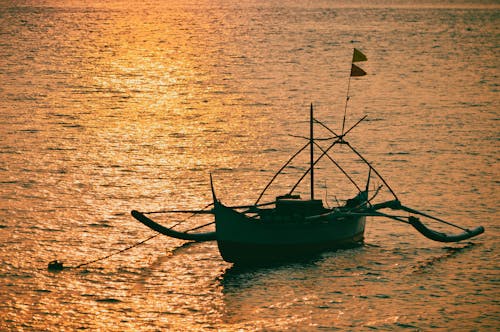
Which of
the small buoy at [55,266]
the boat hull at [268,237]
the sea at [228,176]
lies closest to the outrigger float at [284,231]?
the boat hull at [268,237]

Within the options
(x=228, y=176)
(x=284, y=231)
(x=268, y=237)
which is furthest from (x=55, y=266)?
(x=228, y=176)

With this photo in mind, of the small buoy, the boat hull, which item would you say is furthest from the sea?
the boat hull

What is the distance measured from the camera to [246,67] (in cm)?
7344

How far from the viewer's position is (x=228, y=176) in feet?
122

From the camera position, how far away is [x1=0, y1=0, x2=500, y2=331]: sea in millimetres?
23297

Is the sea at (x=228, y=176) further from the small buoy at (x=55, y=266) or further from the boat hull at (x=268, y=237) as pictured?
the boat hull at (x=268, y=237)

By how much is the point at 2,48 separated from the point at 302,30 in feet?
119

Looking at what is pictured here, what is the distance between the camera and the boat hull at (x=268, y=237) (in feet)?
82.1

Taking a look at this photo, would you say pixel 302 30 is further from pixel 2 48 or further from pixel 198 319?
pixel 198 319

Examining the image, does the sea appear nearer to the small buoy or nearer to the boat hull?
the small buoy

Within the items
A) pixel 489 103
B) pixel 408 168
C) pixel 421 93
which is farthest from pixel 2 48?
pixel 408 168

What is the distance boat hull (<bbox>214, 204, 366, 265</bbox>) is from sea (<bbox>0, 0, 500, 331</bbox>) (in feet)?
1.34

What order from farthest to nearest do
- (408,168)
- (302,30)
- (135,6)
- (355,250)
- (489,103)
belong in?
(135,6) < (302,30) < (489,103) < (408,168) < (355,250)

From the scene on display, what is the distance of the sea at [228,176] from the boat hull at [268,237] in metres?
0.41
